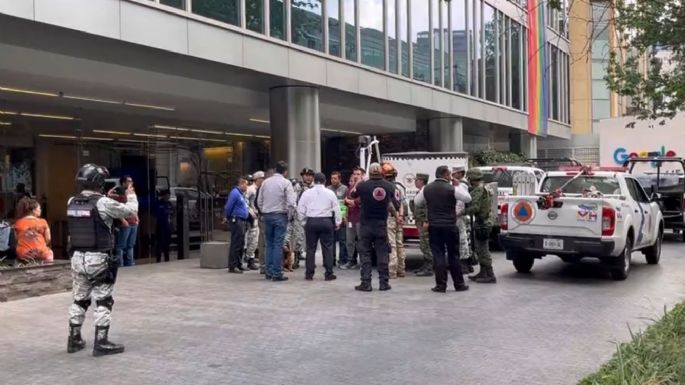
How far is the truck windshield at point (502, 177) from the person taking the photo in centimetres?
1567

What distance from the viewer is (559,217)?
35.4 ft

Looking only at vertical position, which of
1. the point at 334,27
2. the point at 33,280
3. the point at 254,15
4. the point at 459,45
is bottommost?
the point at 33,280

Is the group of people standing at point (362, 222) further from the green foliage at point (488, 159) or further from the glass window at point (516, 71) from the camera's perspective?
the glass window at point (516, 71)

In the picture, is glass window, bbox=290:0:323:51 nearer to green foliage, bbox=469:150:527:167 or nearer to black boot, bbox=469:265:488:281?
black boot, bbox=469:265:488:281

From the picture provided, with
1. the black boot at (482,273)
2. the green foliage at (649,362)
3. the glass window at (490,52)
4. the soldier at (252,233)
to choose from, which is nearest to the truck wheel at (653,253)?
the black boot at (482,273)

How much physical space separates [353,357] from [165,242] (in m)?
10.5

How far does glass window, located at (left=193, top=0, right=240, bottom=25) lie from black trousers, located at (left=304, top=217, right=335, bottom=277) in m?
5.62

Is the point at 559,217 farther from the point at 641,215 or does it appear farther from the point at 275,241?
the point at 275,241

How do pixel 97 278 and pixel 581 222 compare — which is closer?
pixel 97 278

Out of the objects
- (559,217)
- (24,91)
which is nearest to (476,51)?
(559,217)

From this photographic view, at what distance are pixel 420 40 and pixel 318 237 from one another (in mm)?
13591

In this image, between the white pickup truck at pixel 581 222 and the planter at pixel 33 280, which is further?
the white pickup truck at pixel 581 222

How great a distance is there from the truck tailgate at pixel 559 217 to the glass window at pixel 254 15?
24.3ft

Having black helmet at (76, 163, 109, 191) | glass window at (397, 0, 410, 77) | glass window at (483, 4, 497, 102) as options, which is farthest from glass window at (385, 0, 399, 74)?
black helmet at (76, 163, 109, 191)
